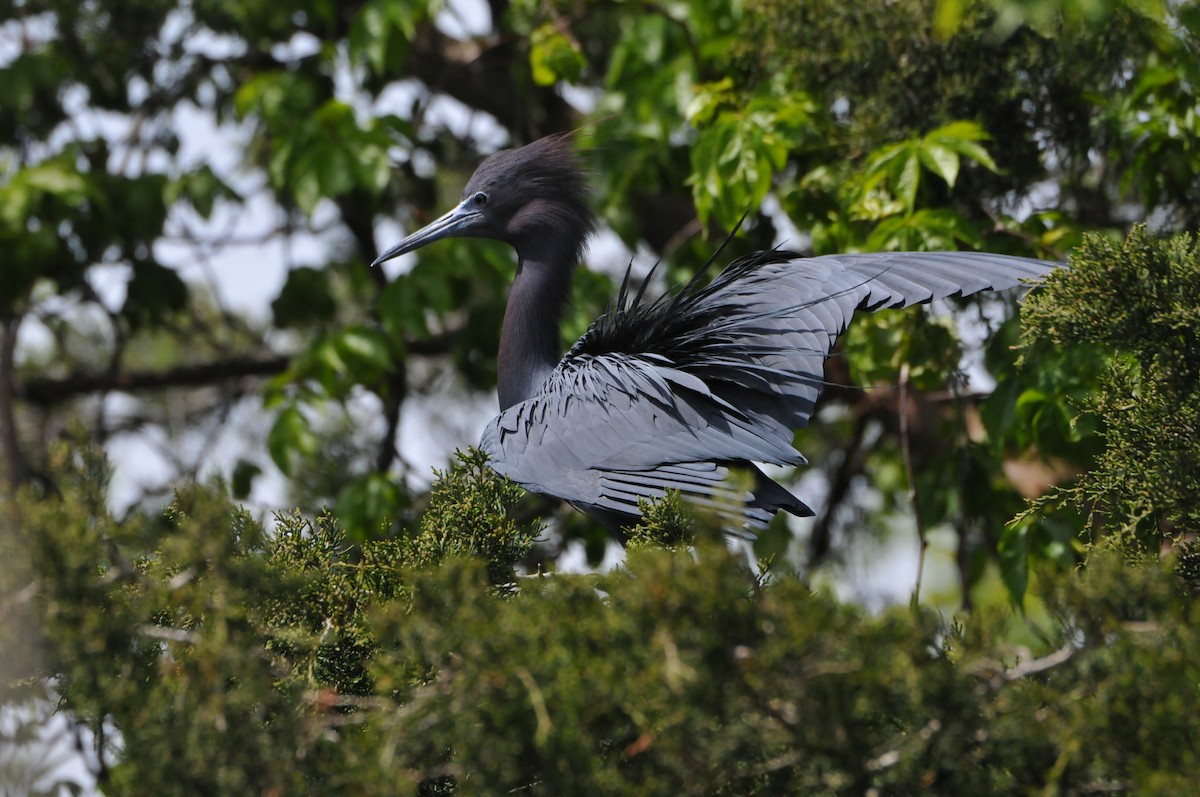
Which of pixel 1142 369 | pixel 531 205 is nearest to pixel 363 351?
pixel 531 205

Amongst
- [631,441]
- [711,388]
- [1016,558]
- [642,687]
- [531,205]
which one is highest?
[531,205]

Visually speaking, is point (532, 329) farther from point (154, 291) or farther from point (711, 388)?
point (154, 291)

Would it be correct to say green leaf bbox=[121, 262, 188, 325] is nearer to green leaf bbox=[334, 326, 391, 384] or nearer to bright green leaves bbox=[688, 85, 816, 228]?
green leaf bbox=[334, 326, 391, 384]

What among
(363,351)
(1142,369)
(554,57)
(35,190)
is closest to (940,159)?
(1142,369)

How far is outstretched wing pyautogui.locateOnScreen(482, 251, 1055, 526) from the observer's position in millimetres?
2957

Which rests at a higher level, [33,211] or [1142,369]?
[33,211]

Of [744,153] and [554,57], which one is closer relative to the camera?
[744,153]

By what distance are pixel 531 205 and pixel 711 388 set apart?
1184 mm

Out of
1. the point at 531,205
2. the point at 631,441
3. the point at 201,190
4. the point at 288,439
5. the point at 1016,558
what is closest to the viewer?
the point at 631,441

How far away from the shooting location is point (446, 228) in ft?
13.6

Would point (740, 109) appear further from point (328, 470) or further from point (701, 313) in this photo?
point (328, 470)

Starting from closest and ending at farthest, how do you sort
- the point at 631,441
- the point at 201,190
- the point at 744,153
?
the point at 631,441
the point at 744,153
the point at 201,190

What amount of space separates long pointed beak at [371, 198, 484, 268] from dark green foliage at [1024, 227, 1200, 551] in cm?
208

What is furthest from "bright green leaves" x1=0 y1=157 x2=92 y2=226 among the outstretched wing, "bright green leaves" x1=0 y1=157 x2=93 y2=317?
the outstretched wing
